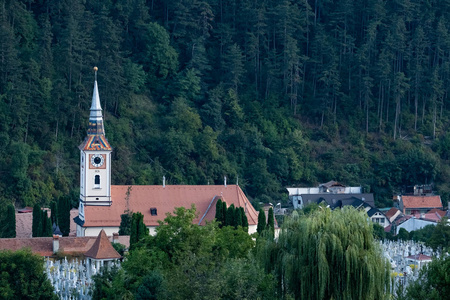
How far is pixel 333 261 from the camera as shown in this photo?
50.3 meters

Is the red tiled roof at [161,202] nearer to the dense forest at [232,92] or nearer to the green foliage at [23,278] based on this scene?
the dense forest at [232,92]

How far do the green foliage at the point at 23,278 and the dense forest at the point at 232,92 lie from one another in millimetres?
29205

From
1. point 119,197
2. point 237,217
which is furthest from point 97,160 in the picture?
point 237,217

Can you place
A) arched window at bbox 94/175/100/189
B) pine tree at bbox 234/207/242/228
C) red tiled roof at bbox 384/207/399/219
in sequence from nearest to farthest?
pine tree at bbox 234/207/242/228
arched window at bbox 94/175/100/189
red tiled roof at bbox 384/207/399/219

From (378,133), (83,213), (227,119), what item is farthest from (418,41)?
(83,213)

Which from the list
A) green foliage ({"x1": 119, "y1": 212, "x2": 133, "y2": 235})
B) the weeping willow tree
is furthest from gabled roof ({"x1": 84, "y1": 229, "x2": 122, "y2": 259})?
the weeping willow tree

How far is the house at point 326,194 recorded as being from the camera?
101 meters

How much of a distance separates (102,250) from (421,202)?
3747cm

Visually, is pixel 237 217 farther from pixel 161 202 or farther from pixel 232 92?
pixel 232 92

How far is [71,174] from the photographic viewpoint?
95.8 metres

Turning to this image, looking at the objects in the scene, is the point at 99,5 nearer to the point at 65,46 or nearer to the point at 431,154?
the point at 65,46

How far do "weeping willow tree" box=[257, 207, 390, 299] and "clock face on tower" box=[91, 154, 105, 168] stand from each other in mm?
34118

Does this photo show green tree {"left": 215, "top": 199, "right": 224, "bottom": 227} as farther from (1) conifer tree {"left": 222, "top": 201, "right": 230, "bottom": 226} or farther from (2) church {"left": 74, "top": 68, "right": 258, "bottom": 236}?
(2) church {"left": 74, "top": 68, "right": 258, "bottom": 236}

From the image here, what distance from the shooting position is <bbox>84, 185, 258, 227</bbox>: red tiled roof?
8262 cm
